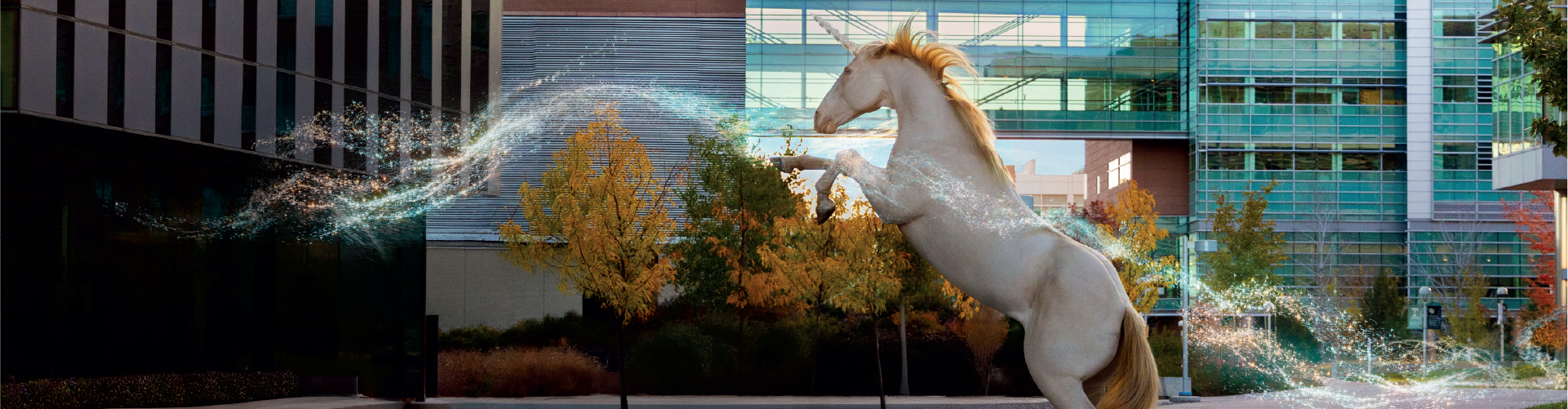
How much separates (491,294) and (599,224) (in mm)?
14527

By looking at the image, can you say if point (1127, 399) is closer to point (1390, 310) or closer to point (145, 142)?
point (145, 142)

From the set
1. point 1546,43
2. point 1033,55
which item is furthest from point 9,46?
point 1033,55

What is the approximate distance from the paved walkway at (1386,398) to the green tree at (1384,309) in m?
16.7

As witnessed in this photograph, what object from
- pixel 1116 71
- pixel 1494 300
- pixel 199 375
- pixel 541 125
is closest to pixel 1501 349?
pixel 1494 300

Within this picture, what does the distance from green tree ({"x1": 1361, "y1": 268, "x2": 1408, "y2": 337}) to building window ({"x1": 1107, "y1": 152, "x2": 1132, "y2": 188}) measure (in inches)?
426

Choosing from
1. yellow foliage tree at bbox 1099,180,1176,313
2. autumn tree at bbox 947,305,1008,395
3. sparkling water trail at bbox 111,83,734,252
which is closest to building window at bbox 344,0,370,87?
sparkling water trail at bbox 111,83,734,252

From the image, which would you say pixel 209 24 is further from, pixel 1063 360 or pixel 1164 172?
pixel 1164 172

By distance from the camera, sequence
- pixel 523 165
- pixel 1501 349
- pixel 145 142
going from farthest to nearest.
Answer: pixel 1501 349 → pixel 523 165 → pixel 145 142

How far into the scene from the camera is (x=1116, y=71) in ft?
170

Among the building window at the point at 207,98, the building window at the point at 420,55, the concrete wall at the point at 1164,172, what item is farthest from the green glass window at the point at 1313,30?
the building window at the point at 207,98

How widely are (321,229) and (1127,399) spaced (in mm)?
20797

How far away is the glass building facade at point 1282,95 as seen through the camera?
5109 cm

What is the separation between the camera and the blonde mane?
256 inches

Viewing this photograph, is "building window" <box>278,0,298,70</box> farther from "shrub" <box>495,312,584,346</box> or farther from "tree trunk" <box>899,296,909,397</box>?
"tree trunk" <box>899,296,909,397</box>
